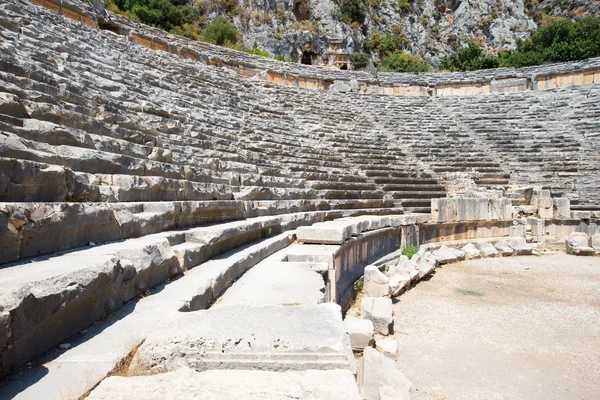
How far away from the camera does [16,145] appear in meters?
2.85

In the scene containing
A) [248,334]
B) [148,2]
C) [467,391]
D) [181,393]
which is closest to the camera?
[181,393]

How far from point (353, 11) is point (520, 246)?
31616 millimetres

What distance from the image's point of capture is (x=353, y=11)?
3588 cm

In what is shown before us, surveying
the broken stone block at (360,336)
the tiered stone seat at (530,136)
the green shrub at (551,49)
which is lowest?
the broken stone block at (360,336)

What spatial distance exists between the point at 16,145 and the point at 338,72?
20.7m

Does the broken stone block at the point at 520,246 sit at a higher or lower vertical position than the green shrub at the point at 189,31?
lower

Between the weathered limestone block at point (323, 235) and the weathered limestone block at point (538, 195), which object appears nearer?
the weathered limestone block at point (323, 235)

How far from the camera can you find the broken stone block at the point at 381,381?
8.63 feet

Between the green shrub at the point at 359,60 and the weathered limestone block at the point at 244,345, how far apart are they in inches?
1291

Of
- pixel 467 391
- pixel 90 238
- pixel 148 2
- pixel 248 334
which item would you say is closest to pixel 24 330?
pixel 248 334

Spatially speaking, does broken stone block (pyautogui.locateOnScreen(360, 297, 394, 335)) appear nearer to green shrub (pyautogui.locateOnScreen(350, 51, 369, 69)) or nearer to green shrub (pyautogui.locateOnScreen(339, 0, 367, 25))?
green shrub (pyautogui.locateOnScreen(350, 51, 369, 69))

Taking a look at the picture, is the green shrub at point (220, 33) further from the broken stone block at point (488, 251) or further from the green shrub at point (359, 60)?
the broken stone block at point (488, 251)

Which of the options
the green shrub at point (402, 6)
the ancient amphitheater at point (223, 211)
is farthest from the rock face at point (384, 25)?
the ancient amphitheater at point (223, 211)

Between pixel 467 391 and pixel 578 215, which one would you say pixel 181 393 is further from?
pixel 578 215
